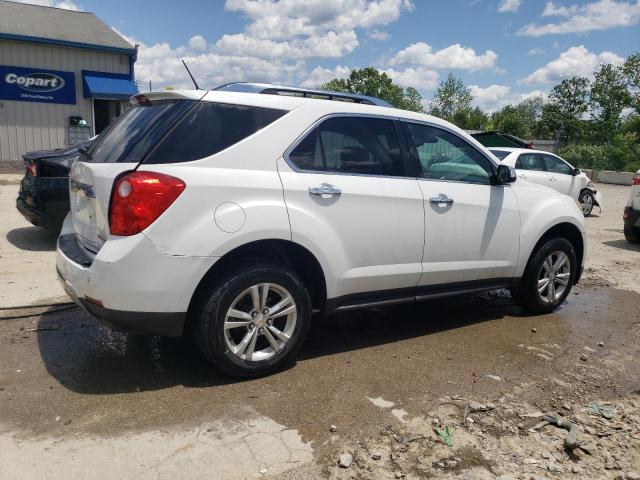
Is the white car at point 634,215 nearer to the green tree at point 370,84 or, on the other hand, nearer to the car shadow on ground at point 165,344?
the car shadow on ground at point 165,344

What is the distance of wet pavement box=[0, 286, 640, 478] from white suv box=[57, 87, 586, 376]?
39 cm

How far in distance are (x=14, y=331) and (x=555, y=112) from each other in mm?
42048

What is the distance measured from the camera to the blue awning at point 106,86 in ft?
55.2

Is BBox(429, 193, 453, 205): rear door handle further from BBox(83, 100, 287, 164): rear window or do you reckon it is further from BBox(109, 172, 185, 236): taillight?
BBox(109, 172, 185, 236): taillight

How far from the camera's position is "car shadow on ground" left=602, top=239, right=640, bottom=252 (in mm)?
9438

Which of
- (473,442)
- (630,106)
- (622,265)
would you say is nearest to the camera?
(473,442)

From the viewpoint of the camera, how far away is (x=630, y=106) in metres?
36.3

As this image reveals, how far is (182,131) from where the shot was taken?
3.36 m

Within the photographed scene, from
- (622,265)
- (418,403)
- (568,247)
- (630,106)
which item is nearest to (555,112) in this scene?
(630,106)

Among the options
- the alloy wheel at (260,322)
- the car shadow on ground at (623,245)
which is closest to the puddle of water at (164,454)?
the alloy wheel at (260,322)

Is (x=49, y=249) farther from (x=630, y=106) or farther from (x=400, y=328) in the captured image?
(x=630, y=106)

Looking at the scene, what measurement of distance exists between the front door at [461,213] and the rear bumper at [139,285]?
6.28 feet

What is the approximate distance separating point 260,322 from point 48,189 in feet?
15.1

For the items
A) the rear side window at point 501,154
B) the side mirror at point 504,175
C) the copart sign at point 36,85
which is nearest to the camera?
the side mirror at point 504,175
